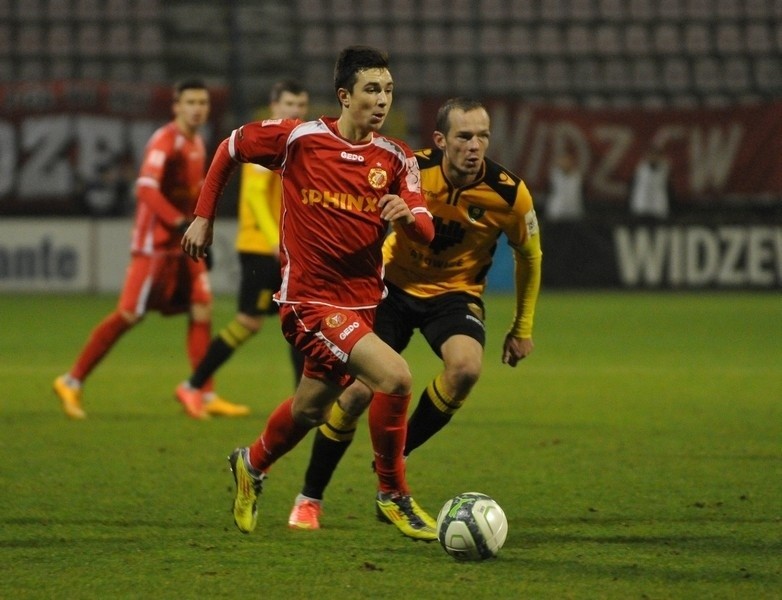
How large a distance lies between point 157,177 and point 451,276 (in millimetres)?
2952

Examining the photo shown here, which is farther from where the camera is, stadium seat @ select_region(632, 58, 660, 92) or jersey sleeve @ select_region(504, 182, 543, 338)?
stadium seat @ select_region(632, 58, 660, 92)

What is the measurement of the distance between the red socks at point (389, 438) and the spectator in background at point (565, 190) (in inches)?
468

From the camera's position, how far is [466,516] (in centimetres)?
463

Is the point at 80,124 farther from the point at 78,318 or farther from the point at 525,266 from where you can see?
the point at 525,266

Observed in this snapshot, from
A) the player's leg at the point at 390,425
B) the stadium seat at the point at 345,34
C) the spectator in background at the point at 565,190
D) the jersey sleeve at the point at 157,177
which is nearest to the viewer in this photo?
the player's leg at the point at 390,425

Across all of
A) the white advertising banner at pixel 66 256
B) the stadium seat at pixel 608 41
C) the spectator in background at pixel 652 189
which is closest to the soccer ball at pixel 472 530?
the white advertising banner at pixel 66 256

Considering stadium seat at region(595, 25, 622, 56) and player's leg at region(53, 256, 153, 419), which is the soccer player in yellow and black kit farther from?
stadium seat at region(595, 25, 622, 56)

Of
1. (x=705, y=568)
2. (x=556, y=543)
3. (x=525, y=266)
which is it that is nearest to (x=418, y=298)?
(x=525, y=266)

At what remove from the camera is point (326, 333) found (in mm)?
4840

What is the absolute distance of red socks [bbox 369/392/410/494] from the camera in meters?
5.04

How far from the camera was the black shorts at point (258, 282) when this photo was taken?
8.27 meters

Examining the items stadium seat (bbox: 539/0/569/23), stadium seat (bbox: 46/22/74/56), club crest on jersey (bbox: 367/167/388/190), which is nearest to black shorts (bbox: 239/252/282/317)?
club crest on jersey (bbox: 367/167/388/190)

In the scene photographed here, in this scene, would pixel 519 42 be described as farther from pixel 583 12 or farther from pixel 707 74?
pixel 707 74

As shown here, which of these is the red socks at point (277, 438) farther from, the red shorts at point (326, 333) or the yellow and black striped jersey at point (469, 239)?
the yellow and black striped jersey at point (469, 239)
